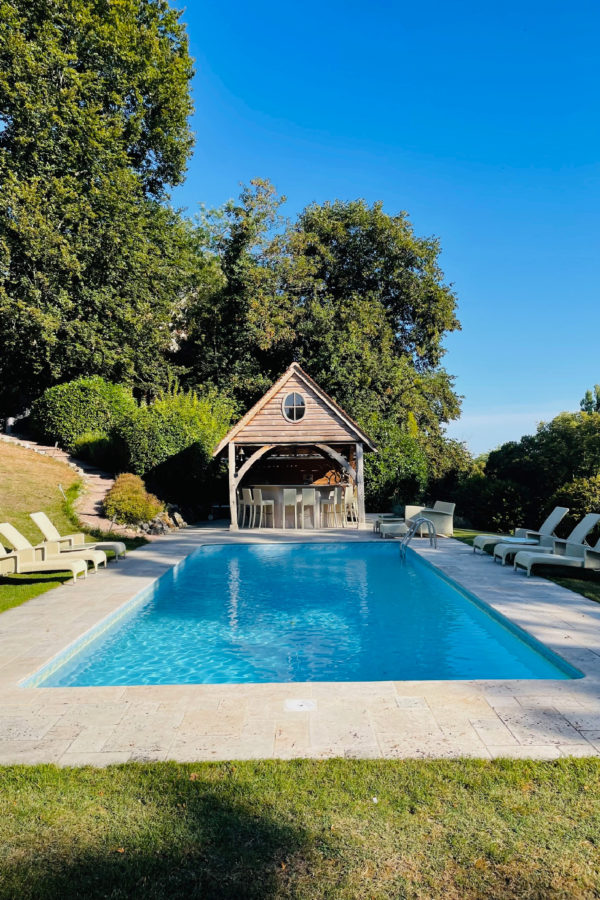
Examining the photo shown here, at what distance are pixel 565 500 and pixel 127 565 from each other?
35.6 feet

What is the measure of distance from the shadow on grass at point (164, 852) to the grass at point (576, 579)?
7.01 metres

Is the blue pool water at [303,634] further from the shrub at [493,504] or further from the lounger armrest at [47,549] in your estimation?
the shrub at [493,504]

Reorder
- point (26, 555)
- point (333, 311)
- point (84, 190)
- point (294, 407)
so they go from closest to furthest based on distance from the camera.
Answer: point (26, 555) → point (294, 407) → point (84, 190) → point (333, 311)

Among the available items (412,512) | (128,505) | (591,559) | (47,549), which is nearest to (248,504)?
(128,505)

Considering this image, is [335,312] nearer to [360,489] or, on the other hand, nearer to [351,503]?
[351,503]

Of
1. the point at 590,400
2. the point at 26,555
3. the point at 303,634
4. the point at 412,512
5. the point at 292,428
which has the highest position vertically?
the point at 590,400

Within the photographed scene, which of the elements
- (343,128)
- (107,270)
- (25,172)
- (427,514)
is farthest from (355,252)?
(427,514)

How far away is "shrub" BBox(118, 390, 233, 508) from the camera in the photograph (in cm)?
1941

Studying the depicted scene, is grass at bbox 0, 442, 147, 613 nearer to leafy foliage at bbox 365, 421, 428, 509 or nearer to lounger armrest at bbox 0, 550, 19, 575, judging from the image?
lounger armrest at bbox 0, 550, 19, 575

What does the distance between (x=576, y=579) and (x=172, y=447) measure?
535 inches

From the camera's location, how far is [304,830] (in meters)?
3.07

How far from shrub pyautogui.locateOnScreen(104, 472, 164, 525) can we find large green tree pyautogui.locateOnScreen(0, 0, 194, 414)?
34.9 feet

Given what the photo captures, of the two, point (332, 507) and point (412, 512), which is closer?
point (412, 512)

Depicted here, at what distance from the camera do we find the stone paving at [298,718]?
3980 millimetres
